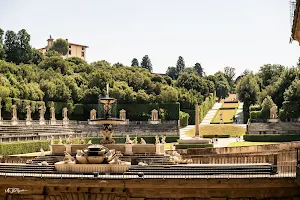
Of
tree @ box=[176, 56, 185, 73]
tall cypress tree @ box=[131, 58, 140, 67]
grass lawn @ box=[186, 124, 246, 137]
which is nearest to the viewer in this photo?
grass lawn @ box=[186, 124, 246, 137]

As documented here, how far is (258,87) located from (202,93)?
16.4 meters

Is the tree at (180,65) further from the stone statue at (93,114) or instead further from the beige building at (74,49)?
the stone statue at (93,114)

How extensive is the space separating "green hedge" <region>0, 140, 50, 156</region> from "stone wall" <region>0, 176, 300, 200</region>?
26.5 meters

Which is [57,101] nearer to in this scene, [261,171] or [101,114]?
[101,114]

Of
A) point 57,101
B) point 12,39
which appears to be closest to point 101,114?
point 57,101

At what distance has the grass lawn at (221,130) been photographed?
79062 millimetres

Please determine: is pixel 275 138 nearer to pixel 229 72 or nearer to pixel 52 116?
pixel 52 116

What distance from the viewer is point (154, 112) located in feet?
287

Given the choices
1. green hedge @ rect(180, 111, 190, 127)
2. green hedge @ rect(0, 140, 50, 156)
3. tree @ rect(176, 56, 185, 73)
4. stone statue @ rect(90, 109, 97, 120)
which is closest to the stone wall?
green hedge @ rect(0, 140, 50, 156)

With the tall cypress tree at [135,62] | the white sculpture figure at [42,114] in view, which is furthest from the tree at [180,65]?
the white sculpture figure at [42,114]

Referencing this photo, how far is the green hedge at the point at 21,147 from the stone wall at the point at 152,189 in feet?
86.8

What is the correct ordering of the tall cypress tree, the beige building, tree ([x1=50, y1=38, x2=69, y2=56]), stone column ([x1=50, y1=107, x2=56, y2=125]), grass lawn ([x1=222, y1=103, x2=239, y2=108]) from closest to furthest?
stone column ([x1=50, y1=107, x2=56, y2=125])
grass lawn ([x1=222, y1=103, x2=239, y2=108])
tree ([x1=50, y1=38, x2=69, y2=56])
the beige building
the tall cypress tree

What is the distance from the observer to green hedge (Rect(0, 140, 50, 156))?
53553 millimetres

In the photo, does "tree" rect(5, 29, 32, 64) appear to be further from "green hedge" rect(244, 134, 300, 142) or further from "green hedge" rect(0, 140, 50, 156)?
"green hedge" rect(244, 134, 300, 142)
